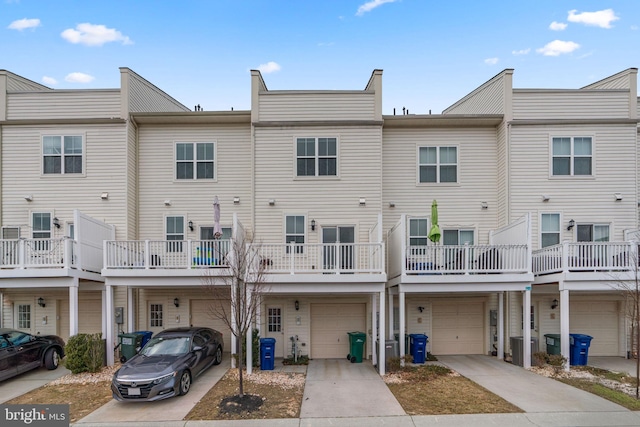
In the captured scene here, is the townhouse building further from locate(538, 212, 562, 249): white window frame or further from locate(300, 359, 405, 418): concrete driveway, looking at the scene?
locate(300, 359, 405, 418): concrete driveway

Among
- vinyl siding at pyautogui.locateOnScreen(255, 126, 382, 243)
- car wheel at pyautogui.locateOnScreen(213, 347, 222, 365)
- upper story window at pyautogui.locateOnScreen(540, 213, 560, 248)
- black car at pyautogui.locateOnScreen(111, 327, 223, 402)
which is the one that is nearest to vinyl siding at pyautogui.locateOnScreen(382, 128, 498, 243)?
vinyl siding at pyautogui.locateOnScreen(255, 126, 382, 243)

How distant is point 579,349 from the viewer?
38.6 feet

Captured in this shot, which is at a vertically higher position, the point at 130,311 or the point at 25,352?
the point at 130,311

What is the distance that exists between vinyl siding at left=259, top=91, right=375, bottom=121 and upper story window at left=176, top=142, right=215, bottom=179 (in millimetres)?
2395

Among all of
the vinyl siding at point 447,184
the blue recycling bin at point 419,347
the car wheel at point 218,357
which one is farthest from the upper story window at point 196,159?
the blue recycling bin at point 419,347

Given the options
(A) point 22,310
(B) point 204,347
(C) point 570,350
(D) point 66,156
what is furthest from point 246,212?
(C) point 570,350

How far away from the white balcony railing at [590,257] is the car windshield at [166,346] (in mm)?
10726

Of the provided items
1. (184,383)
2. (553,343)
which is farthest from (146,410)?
(553,343)

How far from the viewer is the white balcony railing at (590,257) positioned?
1141 centimetres

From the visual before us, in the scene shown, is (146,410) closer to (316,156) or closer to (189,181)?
(189,181)

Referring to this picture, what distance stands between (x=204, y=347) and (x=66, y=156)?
8468 mm

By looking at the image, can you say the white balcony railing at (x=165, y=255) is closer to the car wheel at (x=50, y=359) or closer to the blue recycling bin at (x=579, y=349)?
the car wheel at (x=50, y=359)

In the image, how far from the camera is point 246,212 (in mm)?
13805

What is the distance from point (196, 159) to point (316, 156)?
14.1ft
